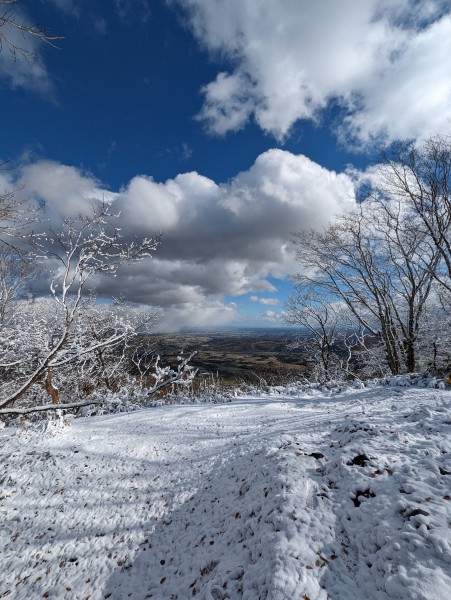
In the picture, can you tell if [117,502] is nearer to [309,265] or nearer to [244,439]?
[244,439]

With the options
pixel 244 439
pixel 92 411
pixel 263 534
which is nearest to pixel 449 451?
pixel 263 534

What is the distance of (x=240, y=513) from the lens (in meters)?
4.25

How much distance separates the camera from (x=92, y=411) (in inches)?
479

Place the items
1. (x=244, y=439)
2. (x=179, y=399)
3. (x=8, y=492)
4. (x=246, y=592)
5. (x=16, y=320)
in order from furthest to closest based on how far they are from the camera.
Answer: (x=179, y=399), (x=16, y=320), (x=244, y=439), (x=8, y=492), (x=246, y=592)

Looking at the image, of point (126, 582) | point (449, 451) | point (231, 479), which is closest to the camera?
point (126, 582)

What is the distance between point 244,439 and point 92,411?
27.2 feet

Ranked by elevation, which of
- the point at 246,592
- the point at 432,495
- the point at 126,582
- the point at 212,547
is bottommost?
the point at 126,582

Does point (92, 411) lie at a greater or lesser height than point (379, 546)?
lesser

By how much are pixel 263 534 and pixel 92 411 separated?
36.2 ft

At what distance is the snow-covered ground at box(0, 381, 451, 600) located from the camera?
2775 millimetres

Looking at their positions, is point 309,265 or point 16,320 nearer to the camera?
point 16,320

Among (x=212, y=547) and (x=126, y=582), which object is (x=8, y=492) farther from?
(x=212, y=547)

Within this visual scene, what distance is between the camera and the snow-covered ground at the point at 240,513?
9.11 feet

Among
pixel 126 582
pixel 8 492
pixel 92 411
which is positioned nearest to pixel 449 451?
pixel 126 582
